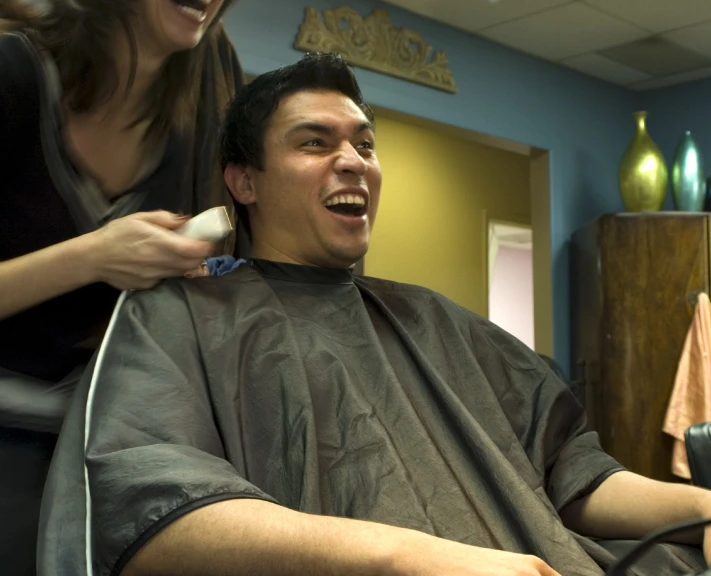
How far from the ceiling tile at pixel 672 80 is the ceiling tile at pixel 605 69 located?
0.07m

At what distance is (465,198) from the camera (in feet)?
18.6

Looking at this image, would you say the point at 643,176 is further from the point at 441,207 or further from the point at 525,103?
the point at 441,207

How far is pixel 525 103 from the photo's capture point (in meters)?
4.60

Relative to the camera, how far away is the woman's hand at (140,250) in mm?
1273

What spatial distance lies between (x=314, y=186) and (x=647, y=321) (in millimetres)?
2827

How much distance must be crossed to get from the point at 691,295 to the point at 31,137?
10.7ft

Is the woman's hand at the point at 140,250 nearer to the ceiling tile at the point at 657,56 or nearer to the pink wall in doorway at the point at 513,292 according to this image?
the ceiling tile at the point at 657,56

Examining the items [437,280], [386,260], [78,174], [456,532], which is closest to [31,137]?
[78,174]

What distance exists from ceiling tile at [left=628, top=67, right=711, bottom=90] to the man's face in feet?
13.0

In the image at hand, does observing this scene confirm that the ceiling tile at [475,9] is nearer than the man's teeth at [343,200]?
No

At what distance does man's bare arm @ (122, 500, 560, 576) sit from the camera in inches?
36.9

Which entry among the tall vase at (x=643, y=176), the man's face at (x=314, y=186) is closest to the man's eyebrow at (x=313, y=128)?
the man's face at (x=314, y=186)

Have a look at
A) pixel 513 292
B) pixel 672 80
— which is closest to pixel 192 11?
pixel 672 80

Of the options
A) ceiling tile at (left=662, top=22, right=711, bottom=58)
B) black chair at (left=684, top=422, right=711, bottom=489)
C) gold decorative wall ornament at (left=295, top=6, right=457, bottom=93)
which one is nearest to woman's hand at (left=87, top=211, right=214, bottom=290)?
black chair at (left=684, top=422, right=711, bottom=489)
